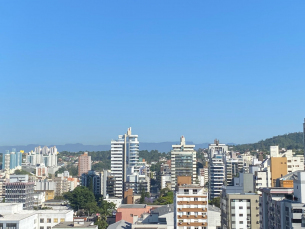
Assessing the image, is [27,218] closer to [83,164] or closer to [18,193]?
[18,193]

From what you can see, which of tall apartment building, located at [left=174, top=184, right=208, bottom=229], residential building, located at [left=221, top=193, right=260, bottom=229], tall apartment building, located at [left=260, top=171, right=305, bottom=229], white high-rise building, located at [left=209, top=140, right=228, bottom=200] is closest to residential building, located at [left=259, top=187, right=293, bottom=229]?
tall apartment building, located at [left=260, top=171, right=305, bottom=229]

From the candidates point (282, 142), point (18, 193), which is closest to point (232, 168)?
point (18, 193)

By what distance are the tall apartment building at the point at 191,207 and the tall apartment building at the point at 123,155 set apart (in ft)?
181

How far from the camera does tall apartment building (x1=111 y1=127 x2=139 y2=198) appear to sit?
3578 inches

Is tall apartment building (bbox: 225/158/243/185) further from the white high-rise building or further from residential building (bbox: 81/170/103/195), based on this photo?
residential building (bbox: 81/170/103/195)

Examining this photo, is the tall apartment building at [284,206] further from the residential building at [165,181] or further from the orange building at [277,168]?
the residential building at [165,181]

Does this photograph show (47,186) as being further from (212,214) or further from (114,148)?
(212,214)

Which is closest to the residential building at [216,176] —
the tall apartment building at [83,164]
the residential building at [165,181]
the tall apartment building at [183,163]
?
the tall apartment building at [183,163]

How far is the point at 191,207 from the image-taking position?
35.3 meters

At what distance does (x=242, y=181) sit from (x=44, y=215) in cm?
2199

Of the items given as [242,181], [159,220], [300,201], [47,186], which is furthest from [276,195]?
[47,186]

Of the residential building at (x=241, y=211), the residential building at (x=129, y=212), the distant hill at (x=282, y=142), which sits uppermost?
the distant hill at (x=282, y=142)

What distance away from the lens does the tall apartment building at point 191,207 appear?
115 feet

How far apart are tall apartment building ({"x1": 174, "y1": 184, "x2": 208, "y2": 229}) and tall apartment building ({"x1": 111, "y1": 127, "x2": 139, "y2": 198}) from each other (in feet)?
181
